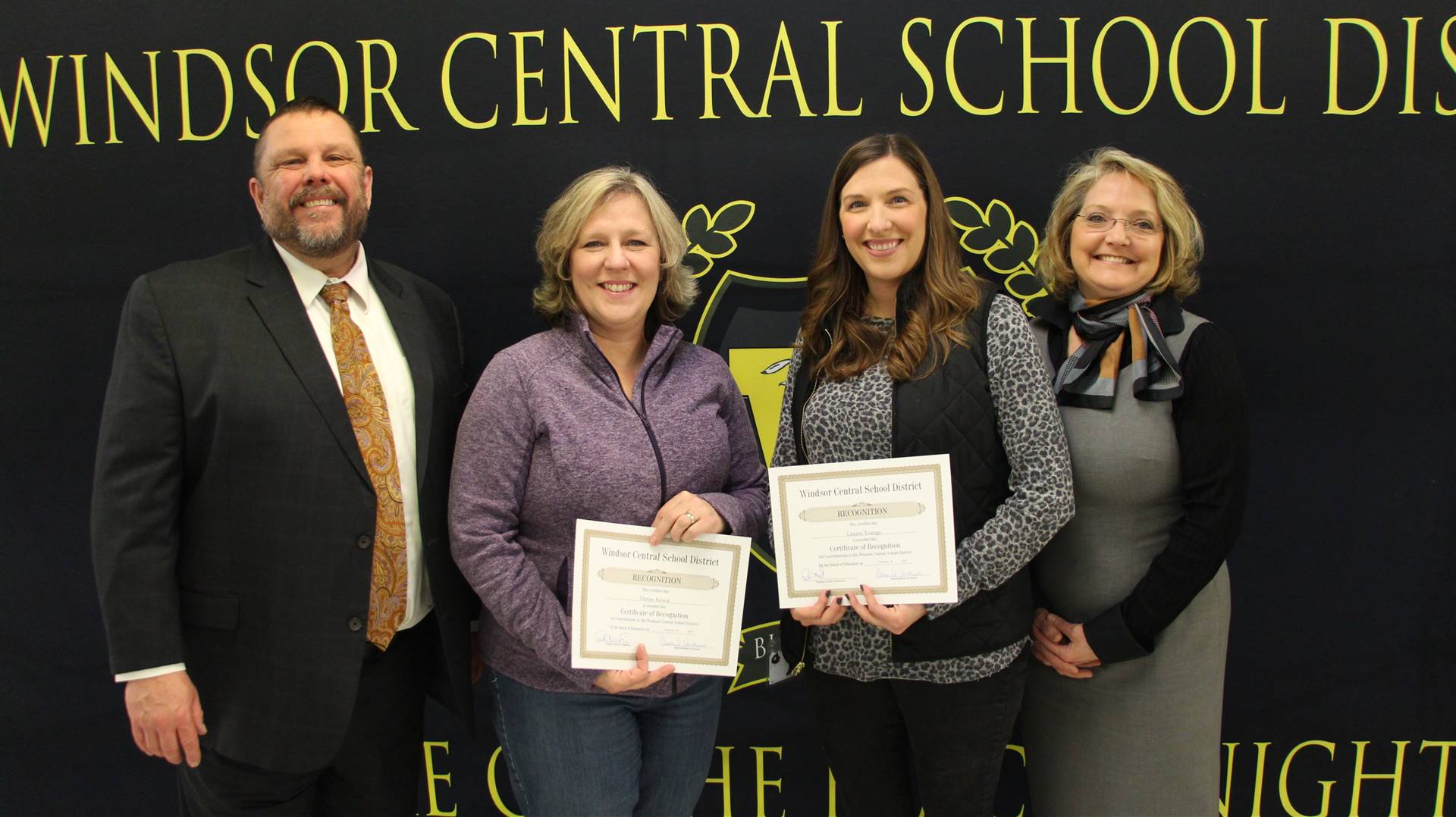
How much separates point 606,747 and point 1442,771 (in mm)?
2465

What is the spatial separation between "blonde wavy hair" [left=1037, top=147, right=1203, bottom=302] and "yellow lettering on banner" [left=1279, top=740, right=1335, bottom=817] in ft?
5.04

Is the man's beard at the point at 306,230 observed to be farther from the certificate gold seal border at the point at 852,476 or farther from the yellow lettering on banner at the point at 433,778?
the yellow lettering on banner at the point at 433,778

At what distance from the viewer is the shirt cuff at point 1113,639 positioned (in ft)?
5.93

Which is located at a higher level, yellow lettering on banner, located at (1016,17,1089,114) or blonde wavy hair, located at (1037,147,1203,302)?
yellow lettering on banner, located at (1016,17,1089,114)

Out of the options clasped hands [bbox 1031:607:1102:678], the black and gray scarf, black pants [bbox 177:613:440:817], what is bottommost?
black pants [bbox 177:613:440:817]

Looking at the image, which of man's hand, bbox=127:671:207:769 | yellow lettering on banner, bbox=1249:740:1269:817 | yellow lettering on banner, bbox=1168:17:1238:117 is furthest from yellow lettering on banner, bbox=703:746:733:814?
yellow lettering on banner, bbox=1168:17:1238:117

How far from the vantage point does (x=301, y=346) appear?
174 cm

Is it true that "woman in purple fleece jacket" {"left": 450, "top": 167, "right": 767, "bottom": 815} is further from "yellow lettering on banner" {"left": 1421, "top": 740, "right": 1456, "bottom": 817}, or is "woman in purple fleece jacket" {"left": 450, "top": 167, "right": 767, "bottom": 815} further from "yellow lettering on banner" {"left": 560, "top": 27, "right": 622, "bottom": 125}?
"yellow lettering on banner" {"left": 1421, "top": 740, "right": 1456, "bottom": 817}

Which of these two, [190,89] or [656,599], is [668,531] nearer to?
[656,599]

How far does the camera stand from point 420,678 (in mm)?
1979

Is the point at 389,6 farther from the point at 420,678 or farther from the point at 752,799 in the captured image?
the point at 752,799

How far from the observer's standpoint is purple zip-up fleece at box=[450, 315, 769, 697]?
165 centimetres

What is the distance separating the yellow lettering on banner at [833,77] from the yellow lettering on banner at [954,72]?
241mm

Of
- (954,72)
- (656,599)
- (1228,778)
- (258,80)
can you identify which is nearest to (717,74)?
(954,72)
